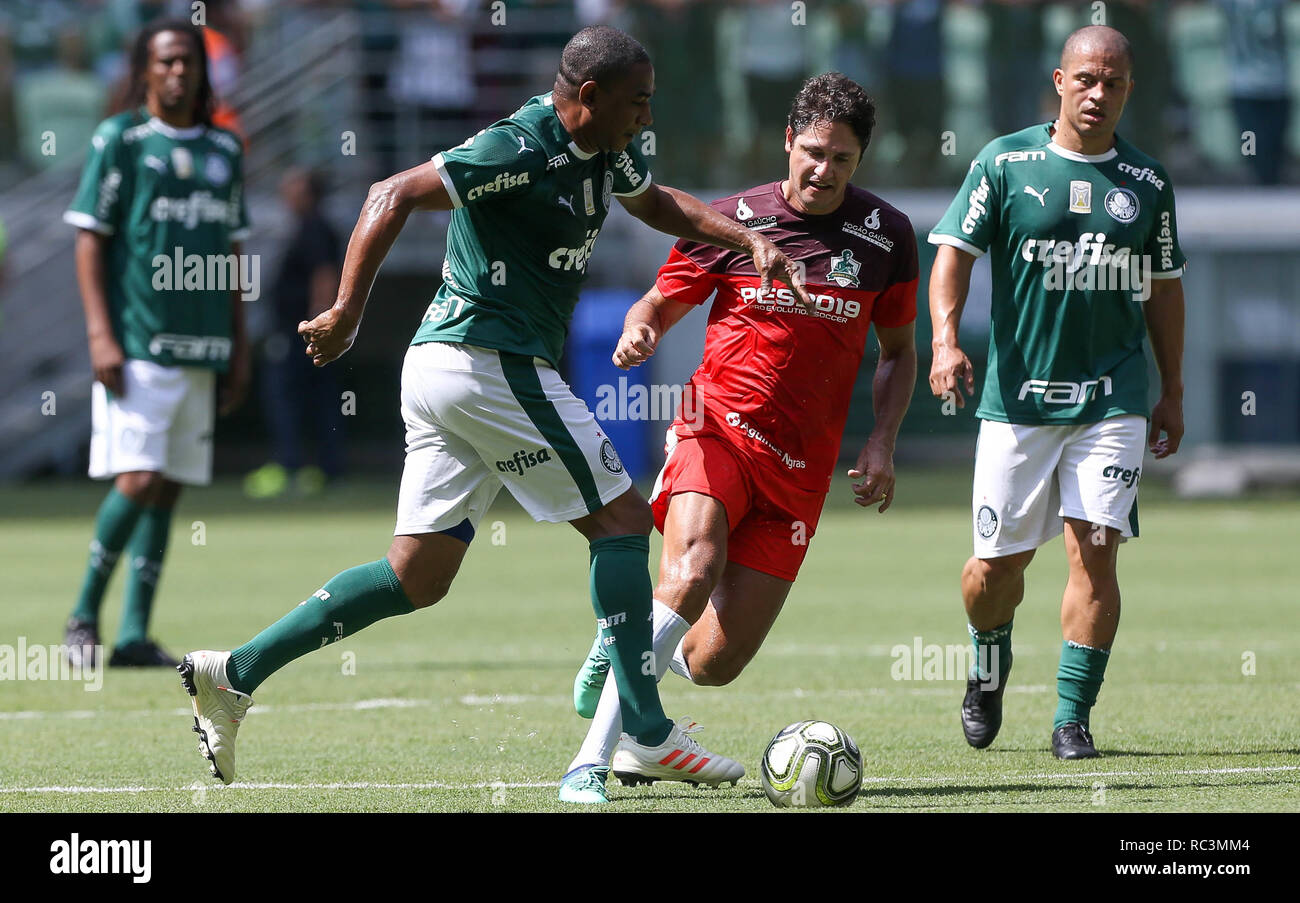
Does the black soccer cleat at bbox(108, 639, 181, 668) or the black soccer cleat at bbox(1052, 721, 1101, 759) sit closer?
the black soccer cleat at bbox(1052, 721, 1101, 759)

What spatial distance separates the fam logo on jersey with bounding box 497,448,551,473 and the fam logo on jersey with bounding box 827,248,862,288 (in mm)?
1443

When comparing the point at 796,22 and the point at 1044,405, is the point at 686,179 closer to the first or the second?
the point at 796,22

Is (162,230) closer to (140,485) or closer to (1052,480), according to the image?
(140,485)

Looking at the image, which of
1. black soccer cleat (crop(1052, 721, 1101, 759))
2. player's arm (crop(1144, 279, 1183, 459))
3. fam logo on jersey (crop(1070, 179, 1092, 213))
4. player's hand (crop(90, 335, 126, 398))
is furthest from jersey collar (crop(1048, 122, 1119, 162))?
player's hand (crop(90, 335, 126, 398))

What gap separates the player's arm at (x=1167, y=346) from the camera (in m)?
6.95

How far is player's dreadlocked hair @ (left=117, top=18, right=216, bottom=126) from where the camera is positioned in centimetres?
927

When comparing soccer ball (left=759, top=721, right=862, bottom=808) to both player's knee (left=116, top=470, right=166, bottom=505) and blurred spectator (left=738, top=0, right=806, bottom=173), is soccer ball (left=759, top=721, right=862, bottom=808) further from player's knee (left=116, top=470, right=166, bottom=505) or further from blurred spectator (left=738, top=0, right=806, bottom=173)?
blurred spectator (left=738, top=0, right=806, bottom=173)

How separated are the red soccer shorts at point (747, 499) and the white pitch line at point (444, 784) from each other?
933 mm

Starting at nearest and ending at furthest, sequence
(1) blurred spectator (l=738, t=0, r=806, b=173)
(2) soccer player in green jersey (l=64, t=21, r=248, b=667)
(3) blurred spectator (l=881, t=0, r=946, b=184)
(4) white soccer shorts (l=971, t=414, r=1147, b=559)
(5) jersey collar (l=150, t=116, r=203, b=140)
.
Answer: (4) white soccer shorts (l=971, t=414, r=1147, b=559), (2) soccer player in green jersey (l=64, t=21, r=248, b=667), (5) jersey collar (l=150, t=116, r=203, b=140), (1) blurred spectator (l=738, t=0, r=806, b=173), (3) blurred spectator (l=881, t=0, r=946, b=184)

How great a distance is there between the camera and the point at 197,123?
9.59 metres

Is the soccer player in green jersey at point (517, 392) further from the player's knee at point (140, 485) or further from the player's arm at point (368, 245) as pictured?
the player's knee at point (140, 485)

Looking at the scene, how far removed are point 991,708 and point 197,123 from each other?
207 inches

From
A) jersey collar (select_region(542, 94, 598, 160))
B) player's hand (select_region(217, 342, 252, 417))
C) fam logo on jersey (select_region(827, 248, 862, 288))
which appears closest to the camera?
jersey collar (select_region(542, 94, 598, 160))

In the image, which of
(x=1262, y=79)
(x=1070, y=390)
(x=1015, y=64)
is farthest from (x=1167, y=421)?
(x=1262, y=79)
